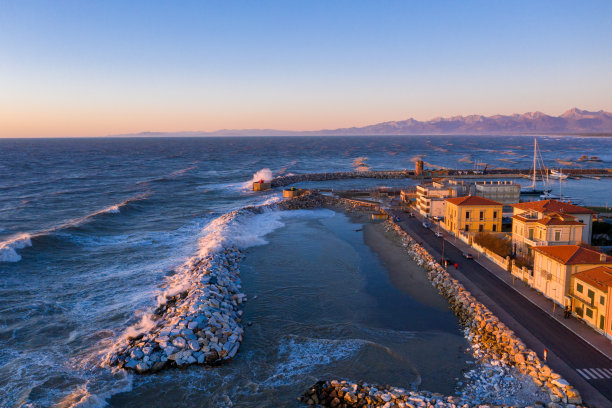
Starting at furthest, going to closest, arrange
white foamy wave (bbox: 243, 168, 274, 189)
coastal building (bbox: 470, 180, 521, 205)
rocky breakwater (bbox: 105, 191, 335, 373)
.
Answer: white foamy wave (bbox: 243, 168, 274, 189) < coastal building (bbox: 470, 180, 521, 205) < rocky breakwater (bbox: 105, 191, 335, 373)

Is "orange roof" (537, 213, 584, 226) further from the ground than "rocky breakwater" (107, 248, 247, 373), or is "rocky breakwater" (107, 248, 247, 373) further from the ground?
"orange roof" (537, 213, 584, 226)

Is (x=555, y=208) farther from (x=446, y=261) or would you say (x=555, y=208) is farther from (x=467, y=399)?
(x=467, y=399)

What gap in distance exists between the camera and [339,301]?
2744 cm

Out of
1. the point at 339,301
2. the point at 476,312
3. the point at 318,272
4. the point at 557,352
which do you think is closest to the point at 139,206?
the point at 318,272

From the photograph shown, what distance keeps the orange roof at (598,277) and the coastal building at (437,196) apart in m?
27.2

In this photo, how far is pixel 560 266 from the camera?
23672 millimetres

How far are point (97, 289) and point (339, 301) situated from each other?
17269mm

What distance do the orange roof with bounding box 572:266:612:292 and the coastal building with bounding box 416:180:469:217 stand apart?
2717 centimetres

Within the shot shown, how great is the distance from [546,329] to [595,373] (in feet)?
13.1

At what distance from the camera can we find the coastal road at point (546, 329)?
1734 centimetres

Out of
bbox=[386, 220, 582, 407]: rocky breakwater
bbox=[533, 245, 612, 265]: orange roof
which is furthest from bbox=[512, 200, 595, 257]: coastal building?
bbox=[386, 220, 582, 407]: rocky breakwater

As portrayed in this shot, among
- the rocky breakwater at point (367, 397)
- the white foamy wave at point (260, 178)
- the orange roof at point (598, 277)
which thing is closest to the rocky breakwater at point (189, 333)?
the rocky breakwater at point (367, 397)

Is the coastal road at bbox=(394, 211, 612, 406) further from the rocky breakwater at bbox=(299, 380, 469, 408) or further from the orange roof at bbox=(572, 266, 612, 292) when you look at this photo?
the rocky breakwater at bbox=(299, 380, 469, 408)

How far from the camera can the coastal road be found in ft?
56.9
